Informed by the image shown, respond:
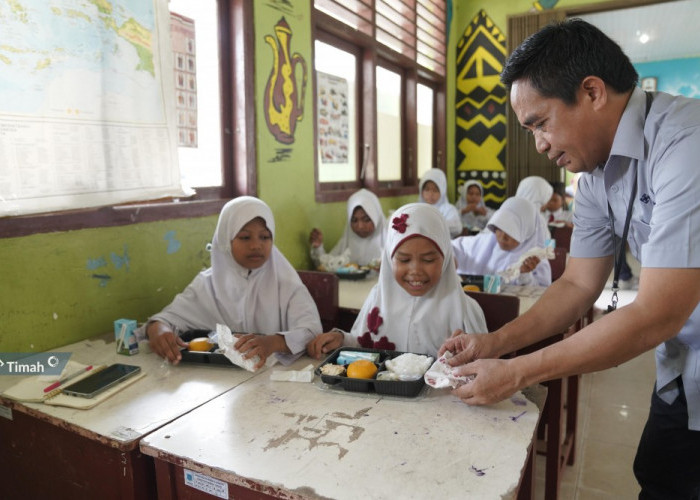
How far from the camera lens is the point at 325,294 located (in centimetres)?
241

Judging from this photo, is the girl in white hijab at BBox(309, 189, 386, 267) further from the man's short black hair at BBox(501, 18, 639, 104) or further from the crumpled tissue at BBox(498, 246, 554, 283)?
the man's short black hair at BBox(501, 18, 639, 104)

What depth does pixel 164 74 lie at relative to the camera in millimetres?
2486

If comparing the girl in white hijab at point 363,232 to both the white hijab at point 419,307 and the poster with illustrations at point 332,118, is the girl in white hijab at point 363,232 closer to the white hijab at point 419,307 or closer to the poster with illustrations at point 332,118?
the poster with illustrations at point 332,118

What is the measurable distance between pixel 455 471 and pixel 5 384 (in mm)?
1402

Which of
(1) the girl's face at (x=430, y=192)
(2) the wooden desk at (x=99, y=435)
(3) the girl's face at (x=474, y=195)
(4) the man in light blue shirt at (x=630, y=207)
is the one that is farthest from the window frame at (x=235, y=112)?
(3) the girl's face at (x=474, y=195)

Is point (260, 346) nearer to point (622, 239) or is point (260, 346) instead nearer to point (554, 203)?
point (622, 239)

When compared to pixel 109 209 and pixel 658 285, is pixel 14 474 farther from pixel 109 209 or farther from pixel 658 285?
pixel 658 285

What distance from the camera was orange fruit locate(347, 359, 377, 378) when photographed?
1.48 metres

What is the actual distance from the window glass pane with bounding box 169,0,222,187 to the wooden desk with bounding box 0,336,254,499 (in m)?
1.41

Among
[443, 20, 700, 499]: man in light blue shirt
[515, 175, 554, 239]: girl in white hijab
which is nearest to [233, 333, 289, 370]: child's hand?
[443, 20, 700, 499]: man in light blue shirt

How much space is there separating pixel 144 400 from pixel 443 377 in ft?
2.75

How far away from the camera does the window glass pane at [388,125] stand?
5.21 meters

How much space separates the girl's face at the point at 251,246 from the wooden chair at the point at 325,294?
0.29 metres

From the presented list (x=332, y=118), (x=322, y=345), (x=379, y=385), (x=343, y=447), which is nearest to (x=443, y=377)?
(x=379, y=385)
